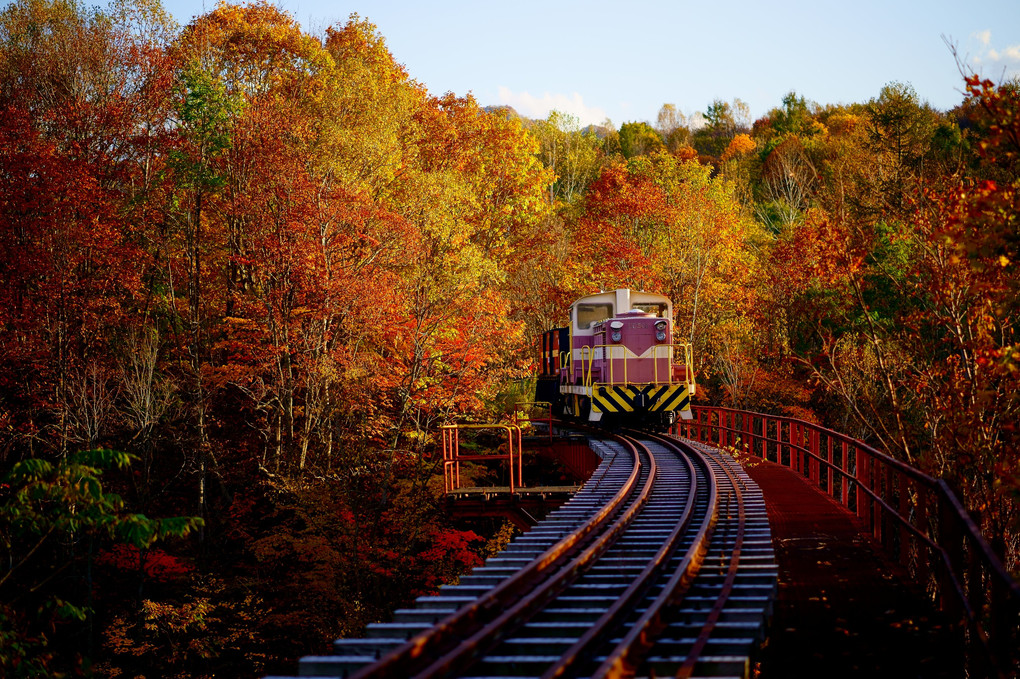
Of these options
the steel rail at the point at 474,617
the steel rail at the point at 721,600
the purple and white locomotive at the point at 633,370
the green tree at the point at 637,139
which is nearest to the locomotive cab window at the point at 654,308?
the purple and white locomotive at the point at 633,370

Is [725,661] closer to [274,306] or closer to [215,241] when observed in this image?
[274,306]

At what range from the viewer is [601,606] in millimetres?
7680

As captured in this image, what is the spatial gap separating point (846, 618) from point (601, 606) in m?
2.06

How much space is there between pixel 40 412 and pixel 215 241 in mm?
7476

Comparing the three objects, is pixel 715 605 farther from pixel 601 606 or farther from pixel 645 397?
pixel 645 397

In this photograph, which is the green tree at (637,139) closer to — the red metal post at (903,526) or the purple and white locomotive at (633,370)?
the purple and white locomotive at (633,370)

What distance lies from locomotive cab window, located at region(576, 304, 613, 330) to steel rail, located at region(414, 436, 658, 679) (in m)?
12.0

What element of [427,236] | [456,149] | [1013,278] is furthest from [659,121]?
[1013,278]

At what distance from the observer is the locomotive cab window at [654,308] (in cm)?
2361

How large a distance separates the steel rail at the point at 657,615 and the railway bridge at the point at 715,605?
0.07ft

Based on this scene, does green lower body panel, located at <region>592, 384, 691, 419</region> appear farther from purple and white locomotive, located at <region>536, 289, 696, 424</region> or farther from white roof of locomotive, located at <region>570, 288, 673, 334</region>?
white roof of locomotive, located at <region>570, 288, 673, 334</region>

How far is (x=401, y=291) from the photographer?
24.8 meters

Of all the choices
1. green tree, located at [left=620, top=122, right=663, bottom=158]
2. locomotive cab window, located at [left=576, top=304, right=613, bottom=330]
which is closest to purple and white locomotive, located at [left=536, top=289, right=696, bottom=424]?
locomotive cab window, located at [left=576, top=304, right=613, bottom=330]

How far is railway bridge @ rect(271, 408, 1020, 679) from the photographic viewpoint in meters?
5.87
